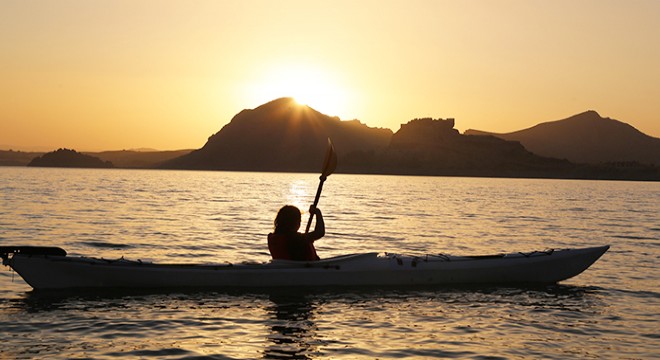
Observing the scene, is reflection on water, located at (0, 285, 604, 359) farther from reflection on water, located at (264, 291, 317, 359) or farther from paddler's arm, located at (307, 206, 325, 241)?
paddler's arm, located at (307, 206, 325, 241)

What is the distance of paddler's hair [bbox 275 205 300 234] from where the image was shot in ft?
43.7

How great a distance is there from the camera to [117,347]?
991 centimetres

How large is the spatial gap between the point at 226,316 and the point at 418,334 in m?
3.52

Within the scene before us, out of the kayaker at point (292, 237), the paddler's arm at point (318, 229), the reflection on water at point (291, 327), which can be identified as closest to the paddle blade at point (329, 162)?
the kayaker at point (292, 237)

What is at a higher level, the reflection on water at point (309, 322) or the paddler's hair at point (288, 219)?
the paddler's hair at point (288, 219)

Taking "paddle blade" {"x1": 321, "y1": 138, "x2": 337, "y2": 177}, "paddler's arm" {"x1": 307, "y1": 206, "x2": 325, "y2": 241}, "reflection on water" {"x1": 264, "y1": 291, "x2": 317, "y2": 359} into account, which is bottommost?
"reflection on water" {"x1": 264, "y1": 291, "x2": 317, "y2": 359}

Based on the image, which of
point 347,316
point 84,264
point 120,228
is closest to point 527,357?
point 347,316

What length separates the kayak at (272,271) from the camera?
13.7 metres

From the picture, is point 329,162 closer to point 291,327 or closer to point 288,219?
point 288,219

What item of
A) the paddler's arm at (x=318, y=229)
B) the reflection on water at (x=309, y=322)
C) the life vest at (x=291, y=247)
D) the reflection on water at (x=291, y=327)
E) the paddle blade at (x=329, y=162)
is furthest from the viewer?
the paddle blade at (x=329, y=162)

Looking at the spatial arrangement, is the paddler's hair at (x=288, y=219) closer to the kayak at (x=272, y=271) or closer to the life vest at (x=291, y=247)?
the life vest at (x=291, y=247)

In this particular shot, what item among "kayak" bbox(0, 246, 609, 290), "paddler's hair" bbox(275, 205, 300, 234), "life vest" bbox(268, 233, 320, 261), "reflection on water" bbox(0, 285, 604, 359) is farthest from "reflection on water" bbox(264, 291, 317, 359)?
"paddler's hair" bbox(275, 205, 300, 234)

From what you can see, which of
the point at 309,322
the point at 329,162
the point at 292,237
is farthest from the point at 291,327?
the point at 329,162

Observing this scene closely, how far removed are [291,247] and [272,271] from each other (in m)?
0.71
